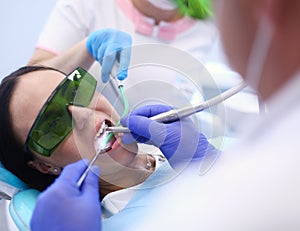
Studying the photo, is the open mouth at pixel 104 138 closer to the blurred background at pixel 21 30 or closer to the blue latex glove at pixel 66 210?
the blue latex glove at pixel 66 210

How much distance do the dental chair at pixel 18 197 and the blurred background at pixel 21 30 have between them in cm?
105

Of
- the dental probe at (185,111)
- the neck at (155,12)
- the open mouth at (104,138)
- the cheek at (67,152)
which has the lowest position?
the neck at (155,12)

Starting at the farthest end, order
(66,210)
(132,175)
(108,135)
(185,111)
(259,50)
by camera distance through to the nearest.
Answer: (132,175) → (108,135) → (185,111) → (66,210) → (259,50)

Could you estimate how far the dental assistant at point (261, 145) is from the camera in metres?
0.36

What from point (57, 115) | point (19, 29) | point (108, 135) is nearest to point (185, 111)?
point (108, 135)

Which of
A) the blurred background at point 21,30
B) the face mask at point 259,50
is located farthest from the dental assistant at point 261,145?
the blurred background at point 21,30

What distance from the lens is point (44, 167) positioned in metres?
1.19

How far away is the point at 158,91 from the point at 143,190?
0.28 meters

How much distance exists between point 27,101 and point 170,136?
0.41 metres

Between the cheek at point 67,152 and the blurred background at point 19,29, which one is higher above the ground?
the cheek at point 67,152

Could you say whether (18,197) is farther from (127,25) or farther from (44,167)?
(127,25)

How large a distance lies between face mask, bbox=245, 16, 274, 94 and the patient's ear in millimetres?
876

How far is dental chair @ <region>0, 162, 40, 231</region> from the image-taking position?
1.09m

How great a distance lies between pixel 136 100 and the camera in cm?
116
